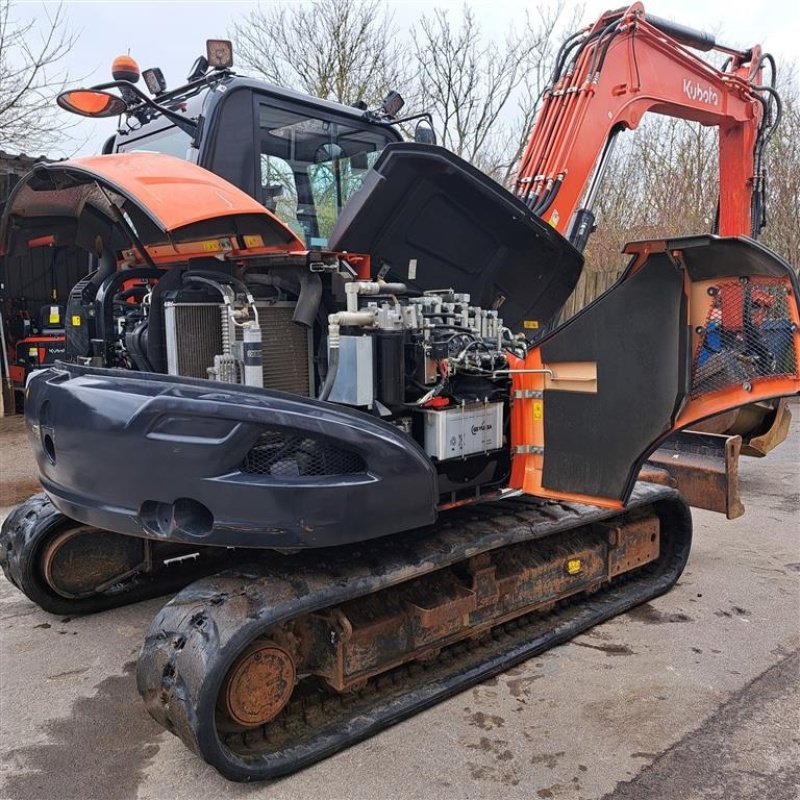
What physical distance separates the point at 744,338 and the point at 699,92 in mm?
2795

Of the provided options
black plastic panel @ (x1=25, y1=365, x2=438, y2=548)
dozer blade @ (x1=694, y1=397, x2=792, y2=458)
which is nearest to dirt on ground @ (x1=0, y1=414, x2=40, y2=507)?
black plastic panel @ (x1=25, y1=365, x2=438, y2=548)

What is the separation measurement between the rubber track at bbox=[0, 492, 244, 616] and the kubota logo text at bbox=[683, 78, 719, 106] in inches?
167

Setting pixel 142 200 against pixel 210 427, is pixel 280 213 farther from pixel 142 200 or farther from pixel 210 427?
Answer: pixel 210 427

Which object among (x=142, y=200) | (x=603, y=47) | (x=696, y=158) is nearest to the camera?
(x=142, y=200)

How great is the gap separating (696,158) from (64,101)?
15.0 meters

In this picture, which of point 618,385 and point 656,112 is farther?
point 656,112

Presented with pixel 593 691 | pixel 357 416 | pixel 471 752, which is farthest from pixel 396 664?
pixel 357 416

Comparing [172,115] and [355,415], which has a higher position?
[172,115]

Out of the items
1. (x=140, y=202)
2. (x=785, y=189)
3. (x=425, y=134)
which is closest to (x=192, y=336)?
(x=140, y=202)

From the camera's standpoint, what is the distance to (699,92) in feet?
17.4

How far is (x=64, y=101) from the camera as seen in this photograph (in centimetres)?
336

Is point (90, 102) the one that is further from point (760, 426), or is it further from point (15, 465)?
point (15, 465)

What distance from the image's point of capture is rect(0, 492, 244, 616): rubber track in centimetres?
414

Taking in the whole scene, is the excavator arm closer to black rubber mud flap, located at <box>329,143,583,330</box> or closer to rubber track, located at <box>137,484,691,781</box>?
Result: black rubber mud flap, located at <box>329,143,583,330</box>
